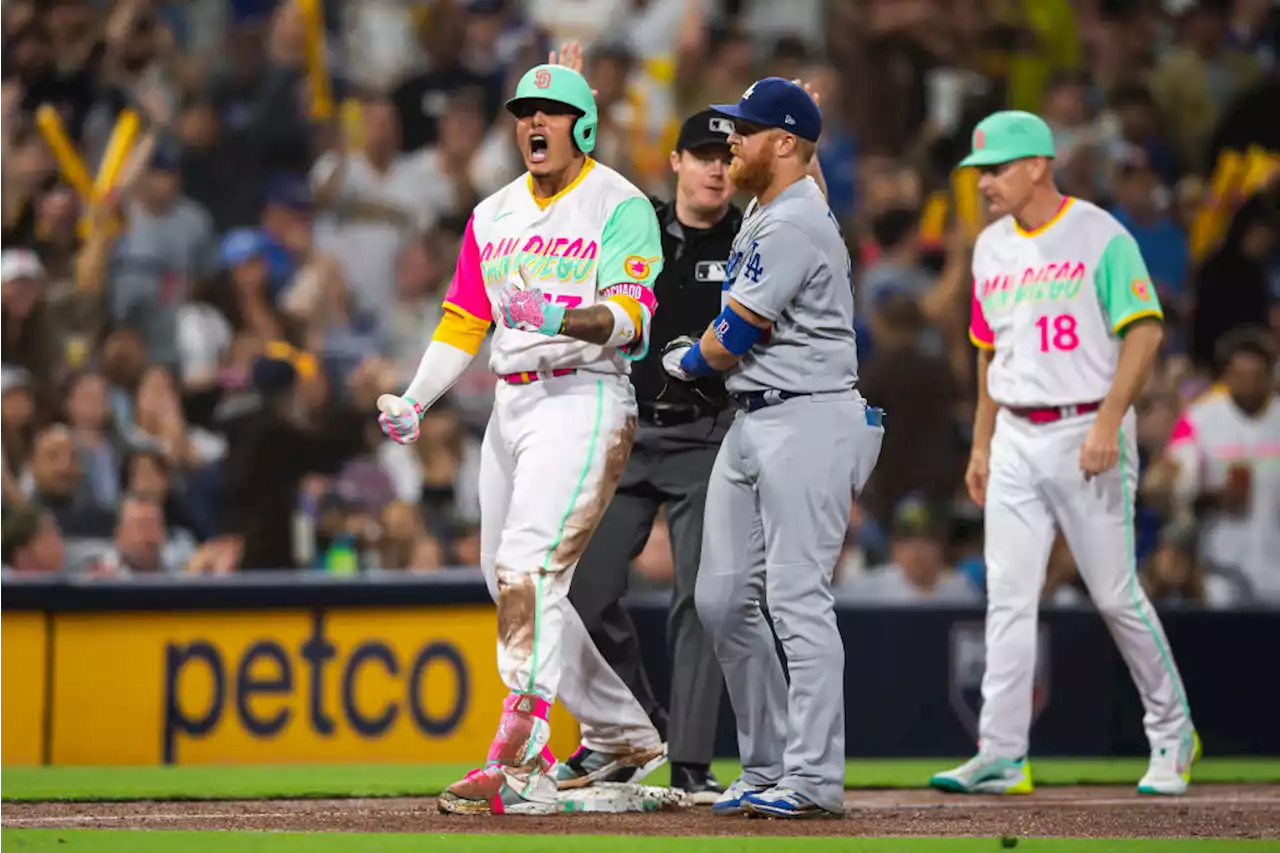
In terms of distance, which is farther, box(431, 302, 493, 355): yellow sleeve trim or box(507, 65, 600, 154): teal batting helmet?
box(431, 302, 493, 355): yellow sleeve trim

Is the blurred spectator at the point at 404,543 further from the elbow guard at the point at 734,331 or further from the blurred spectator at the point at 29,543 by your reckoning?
the elbow guard at the point at 734,331

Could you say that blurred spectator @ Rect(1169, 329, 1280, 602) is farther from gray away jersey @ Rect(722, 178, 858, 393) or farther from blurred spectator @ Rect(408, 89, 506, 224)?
gray away jersey @ Rect(722, 178, 858, 393)

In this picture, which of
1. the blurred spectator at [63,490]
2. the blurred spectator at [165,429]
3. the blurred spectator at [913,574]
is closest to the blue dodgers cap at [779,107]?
the blurred spectator at [913,574]

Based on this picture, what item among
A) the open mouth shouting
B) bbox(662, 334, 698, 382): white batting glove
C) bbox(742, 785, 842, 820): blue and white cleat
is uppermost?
the open mouth shouting

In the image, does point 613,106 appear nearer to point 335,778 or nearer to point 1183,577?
point 1183,577

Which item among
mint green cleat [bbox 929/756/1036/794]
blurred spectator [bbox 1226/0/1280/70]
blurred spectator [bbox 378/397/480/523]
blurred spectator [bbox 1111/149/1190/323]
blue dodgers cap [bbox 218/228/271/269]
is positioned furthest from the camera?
blurred spectator [bbox 1226/0/1280/70]

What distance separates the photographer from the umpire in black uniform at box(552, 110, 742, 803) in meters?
6.83

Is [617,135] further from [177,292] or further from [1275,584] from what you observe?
[1275,584]

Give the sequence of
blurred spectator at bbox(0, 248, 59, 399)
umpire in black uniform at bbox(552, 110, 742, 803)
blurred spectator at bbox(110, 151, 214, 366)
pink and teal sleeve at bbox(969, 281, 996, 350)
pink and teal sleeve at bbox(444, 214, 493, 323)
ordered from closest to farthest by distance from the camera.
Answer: pink and teal sleeve at bbox(444, 214, 493, 323) → umpire in black uniform at bbox(552, 110, 742, 803) → pink and teal sleeve at bbox(969, 281, 996, 350) → blurred spectator at bbox(0, 248, 59, 399) → blurred spectator at bbox(110, 151, 214, 366)

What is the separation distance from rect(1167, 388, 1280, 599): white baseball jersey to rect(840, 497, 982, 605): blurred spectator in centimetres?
162

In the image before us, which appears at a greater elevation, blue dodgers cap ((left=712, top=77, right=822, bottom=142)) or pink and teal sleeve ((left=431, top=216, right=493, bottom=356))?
blue dodgers cap ((left=712, top=77, right=822, bottom=142))

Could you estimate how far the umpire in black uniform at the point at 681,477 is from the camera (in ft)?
22.4

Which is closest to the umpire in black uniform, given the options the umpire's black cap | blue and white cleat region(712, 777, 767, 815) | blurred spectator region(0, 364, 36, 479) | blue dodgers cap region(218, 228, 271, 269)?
the umpire's black cap

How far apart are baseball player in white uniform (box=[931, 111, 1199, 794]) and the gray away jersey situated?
61.8 inches
